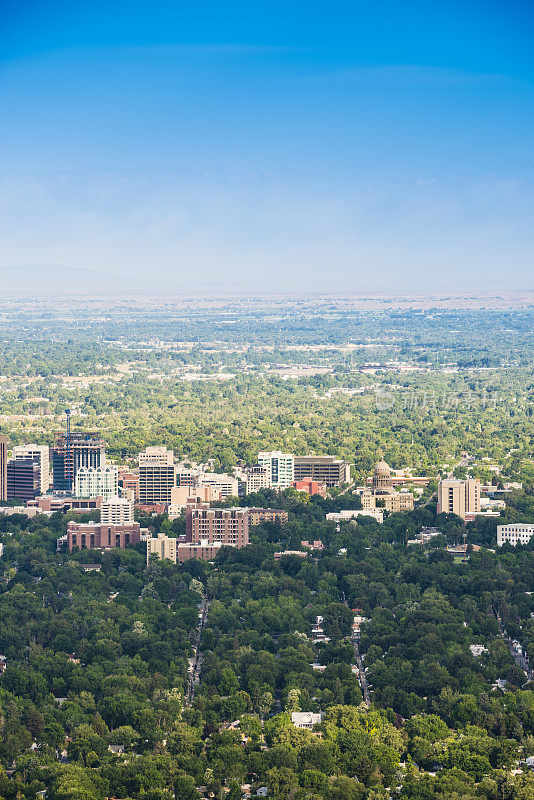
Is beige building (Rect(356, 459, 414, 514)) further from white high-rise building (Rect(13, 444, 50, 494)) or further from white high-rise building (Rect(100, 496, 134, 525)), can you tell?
white high-rise building (Rect(13, 444, 50, 494))

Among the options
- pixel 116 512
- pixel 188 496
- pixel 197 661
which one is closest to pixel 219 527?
pixel 116 512

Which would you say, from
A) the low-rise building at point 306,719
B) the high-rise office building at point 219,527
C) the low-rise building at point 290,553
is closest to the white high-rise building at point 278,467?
the high-rise office building at point 219,527

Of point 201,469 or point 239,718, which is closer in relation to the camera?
point 239,718

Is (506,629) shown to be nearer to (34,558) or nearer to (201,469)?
(34,558)

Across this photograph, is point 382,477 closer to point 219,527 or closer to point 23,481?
point 219,527

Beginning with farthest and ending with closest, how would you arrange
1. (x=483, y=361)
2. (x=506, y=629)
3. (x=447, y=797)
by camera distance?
(x=483, y=361) → (x=506, y=629) → (x=447, y=797)

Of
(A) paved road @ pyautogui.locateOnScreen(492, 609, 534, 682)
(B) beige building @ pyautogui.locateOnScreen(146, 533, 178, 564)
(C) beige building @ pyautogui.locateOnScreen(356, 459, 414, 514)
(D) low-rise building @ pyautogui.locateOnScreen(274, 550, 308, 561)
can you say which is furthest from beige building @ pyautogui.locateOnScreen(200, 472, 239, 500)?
(A) paved road @ pyautogui.locateOnScreen(492, 609, 534, 682)

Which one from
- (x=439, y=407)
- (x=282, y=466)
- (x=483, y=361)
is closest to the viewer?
(x=282, y=466)

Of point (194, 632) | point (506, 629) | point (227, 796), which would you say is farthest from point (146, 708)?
point (506, 629)

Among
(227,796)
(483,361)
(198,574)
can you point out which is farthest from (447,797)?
(483,361)
